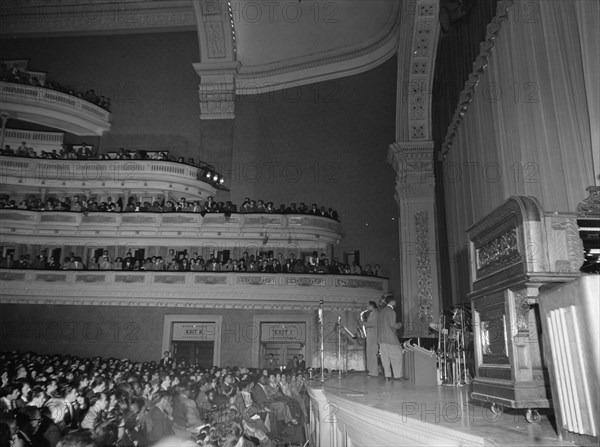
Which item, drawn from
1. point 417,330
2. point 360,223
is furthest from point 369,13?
point 417,330

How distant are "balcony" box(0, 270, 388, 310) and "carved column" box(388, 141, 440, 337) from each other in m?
1.30

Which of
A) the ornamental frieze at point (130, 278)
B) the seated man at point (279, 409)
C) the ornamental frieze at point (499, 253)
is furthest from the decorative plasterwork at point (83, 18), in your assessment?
the ornamental frieze at point (499, 253)

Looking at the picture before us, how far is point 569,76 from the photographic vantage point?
682cm

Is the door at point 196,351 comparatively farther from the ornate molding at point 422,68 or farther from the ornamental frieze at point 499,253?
the ornamental frieze at point 499,253

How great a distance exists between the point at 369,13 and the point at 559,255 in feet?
58.3

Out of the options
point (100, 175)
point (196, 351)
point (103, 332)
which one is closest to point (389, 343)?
point (196, 351)

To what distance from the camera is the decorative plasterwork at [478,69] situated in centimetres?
860

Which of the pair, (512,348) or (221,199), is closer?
(512,348)

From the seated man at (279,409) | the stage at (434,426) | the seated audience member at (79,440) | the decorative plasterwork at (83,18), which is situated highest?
the decorative plasterwork at (83,18)

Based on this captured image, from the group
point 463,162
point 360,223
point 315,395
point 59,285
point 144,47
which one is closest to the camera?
point 315,395

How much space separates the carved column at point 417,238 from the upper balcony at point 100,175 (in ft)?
25.1

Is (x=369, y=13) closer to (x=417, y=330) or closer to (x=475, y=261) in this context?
(x=417, y=330)

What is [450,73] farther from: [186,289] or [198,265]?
[186,289]

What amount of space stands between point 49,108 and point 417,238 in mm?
14704
